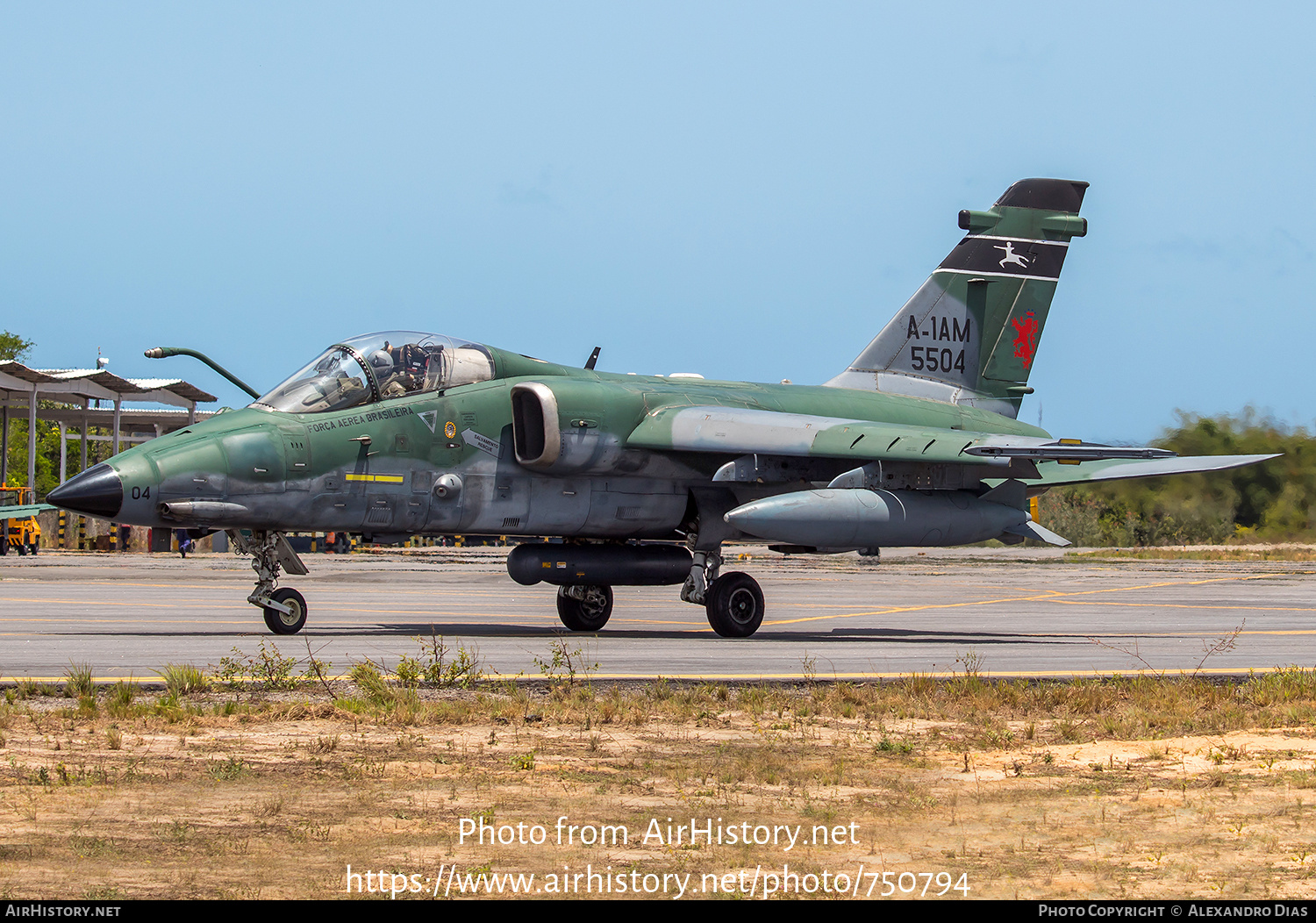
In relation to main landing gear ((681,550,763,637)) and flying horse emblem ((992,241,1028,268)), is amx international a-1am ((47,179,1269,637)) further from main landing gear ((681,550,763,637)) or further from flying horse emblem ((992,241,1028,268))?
flying horse emblem ((992,241,1028,268))

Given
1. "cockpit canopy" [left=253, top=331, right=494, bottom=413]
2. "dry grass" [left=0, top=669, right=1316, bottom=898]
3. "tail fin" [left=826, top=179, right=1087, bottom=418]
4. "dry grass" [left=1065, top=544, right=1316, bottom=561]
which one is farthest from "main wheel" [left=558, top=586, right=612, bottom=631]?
"dry grass" [left=1065, top=544, right=1316, bottom=561]

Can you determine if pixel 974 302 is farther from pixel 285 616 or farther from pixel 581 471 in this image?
pixel 285 616

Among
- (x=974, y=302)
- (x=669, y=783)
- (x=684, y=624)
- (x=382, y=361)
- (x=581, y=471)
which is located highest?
(x=974, y=302)

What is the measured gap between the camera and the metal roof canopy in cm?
5453

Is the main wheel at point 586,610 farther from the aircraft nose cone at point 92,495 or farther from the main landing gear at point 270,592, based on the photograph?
the aircraft nose cone at point 92,495

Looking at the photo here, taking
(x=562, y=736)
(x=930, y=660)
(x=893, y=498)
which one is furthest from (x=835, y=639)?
(x=562, y=736)

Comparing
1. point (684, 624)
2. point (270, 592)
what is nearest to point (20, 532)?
point (684, 624)

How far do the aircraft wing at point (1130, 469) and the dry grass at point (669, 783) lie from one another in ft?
22.5

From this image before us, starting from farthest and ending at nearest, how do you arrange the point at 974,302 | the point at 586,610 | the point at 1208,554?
the point at 1208,554, the point at 974,302, the point at 586,610

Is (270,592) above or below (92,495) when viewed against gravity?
below

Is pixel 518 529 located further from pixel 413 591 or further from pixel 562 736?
→ pixel 413 591

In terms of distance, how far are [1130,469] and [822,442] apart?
4333 mm

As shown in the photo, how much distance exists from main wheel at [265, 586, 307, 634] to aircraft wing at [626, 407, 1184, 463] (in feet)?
14.9

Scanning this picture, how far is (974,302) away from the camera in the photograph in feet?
69.9
